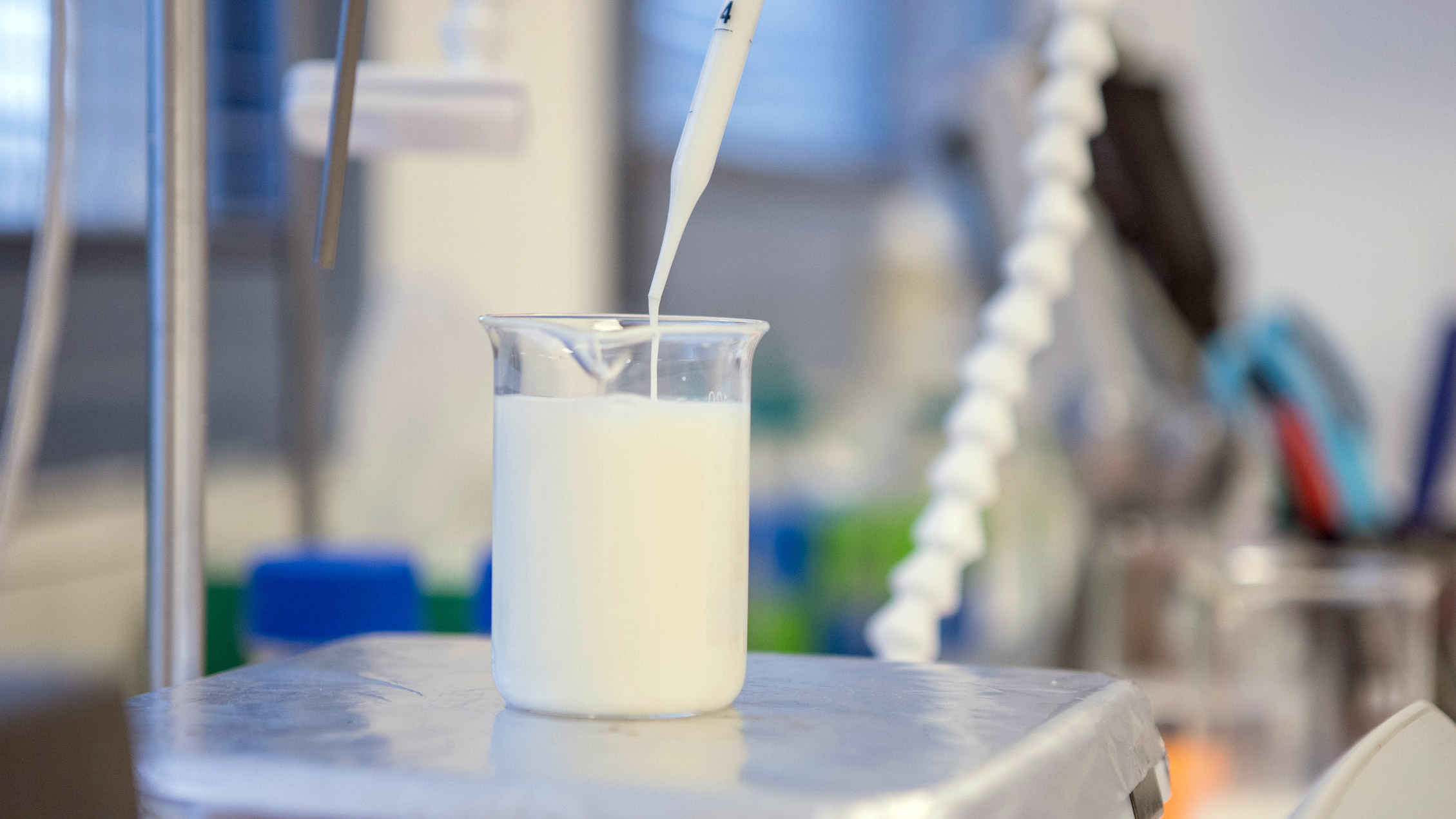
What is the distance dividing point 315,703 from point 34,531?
1.82ft

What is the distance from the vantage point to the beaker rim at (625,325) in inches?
12.2

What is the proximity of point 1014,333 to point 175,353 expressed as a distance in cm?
32

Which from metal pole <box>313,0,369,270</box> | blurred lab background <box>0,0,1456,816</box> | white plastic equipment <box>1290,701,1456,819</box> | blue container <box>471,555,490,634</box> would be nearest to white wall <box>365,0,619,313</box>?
blurred lab background <box>0,0,1456,816</box>

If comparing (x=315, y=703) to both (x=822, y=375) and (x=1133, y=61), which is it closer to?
(x=1133, y=61)

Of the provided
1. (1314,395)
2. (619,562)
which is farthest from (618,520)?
(1314,395)

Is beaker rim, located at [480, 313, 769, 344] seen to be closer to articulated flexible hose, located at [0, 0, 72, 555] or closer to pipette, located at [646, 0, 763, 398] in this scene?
pipette, located at [646, 0, 763, 398]

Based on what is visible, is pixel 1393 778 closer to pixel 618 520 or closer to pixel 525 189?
pixel 618 520

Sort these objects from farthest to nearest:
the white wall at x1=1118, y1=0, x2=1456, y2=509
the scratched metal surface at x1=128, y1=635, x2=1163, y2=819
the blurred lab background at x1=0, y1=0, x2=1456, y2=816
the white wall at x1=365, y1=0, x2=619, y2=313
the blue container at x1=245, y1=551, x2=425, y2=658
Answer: the white wall at x1=1118, y1=0, x2=1456, y2=509 < the white wall at x1=365, y1=0, x2=619, y2=313 < the blurred lab background at x1=0, y1=0, x2=1456, y2=816 < the blue container at x1=245, y1=551, x2=425, y2=658 < the scratched metal surface at x1=128, y1=635, x2=1163, y2=819

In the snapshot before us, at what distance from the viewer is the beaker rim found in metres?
0.31

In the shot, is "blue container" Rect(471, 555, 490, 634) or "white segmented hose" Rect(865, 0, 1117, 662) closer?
"white segmented hose" Rect(865, 0, 1117, 662)

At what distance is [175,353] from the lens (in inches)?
16.2

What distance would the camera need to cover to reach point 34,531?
30.9 inches

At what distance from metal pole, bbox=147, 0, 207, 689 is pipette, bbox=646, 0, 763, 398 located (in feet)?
0.53

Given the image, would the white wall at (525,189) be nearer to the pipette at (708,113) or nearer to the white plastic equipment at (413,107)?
the white plastic equipment at (413,107)
